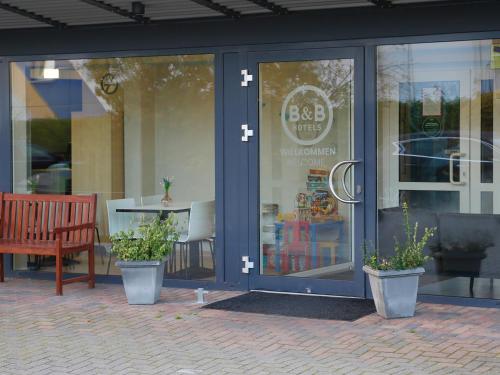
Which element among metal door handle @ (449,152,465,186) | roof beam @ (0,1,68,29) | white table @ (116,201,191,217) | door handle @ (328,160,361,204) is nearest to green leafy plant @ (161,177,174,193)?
white table @ (116,201,191,217)

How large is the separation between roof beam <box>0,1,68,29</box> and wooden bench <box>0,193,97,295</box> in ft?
6.06

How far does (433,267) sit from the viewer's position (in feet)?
28.5

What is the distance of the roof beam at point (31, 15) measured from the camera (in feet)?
29.3

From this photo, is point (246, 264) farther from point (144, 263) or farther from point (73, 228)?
point (73, 228)

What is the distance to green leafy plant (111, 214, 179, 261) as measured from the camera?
28.1ft

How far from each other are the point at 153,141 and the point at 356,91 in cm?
235

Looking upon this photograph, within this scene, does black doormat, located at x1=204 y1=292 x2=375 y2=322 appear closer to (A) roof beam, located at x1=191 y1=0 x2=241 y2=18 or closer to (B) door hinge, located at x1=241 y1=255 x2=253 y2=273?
(B) door hinge, located at x1=241 y1=255 x2=253 y2=273

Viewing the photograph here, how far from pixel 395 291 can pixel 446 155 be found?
5.01ft

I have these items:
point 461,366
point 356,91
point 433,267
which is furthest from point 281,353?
point 356,91

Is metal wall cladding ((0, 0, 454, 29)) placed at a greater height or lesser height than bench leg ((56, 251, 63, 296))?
greater

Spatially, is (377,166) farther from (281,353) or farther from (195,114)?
(281,353)

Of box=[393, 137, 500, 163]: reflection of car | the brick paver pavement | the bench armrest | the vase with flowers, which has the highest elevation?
box=[393, 137, 500, 163]: reflection of car

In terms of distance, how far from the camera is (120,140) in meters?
10.0

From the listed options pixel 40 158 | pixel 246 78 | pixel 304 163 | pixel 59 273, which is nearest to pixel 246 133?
pixel 246 78
